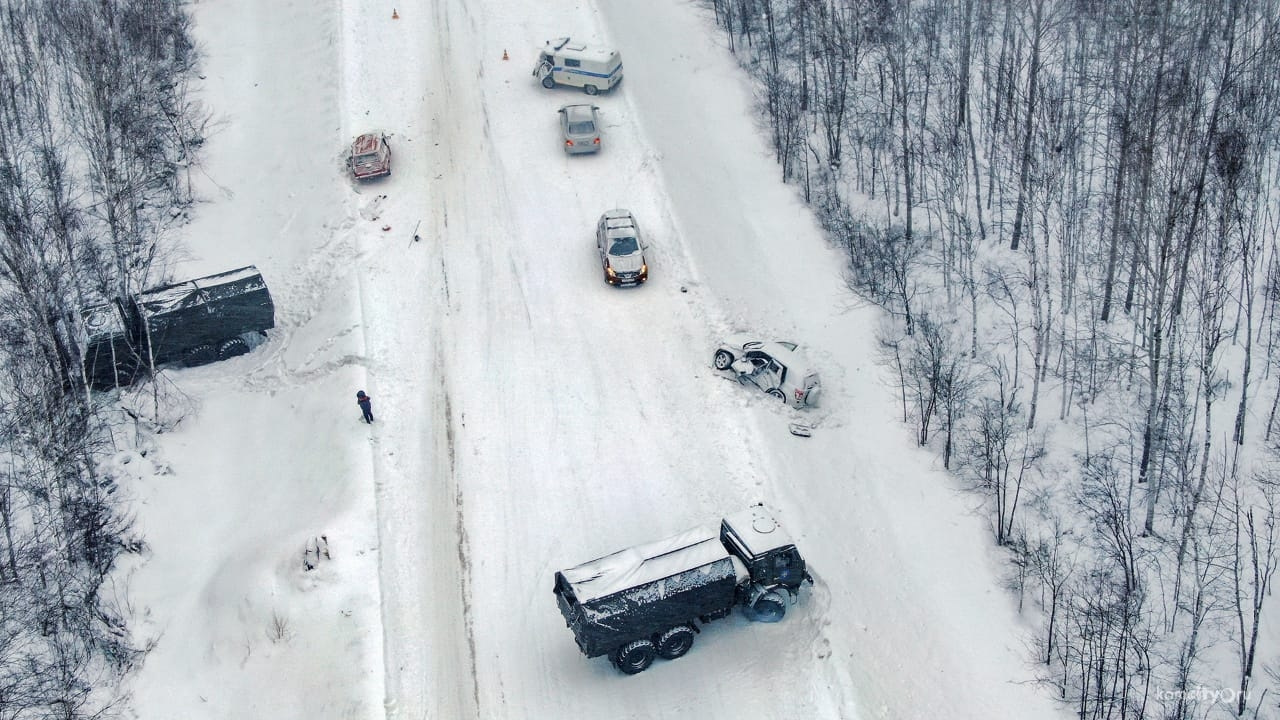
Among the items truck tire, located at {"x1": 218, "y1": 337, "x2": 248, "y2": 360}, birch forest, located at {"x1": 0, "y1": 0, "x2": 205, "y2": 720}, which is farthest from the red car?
truck tire, located at {"x1": 218, "y1": 337, "x2": 248, "y2": 360}

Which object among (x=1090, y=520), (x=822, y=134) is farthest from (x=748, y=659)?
(x=822, y=134)

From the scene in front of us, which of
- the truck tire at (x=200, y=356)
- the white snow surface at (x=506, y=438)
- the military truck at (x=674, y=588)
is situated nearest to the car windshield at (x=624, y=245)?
the white snow surface at (x=506, y=438)

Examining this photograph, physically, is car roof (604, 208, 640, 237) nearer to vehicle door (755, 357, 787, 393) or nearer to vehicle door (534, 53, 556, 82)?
vehicle door (755, 357, 787, 393)

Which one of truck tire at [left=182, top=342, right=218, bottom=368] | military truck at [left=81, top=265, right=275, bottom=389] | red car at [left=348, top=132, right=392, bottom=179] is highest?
red car at [left=348, top=132, right=392, bottom=179]

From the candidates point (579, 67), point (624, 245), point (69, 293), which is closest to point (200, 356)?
point (69, 293)

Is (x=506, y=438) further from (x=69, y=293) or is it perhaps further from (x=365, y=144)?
(x=365, y=144)

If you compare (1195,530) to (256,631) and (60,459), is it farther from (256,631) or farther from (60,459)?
(60,459)

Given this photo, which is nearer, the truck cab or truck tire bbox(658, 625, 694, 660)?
truck tire bbox(658, 625, 694, 660)
